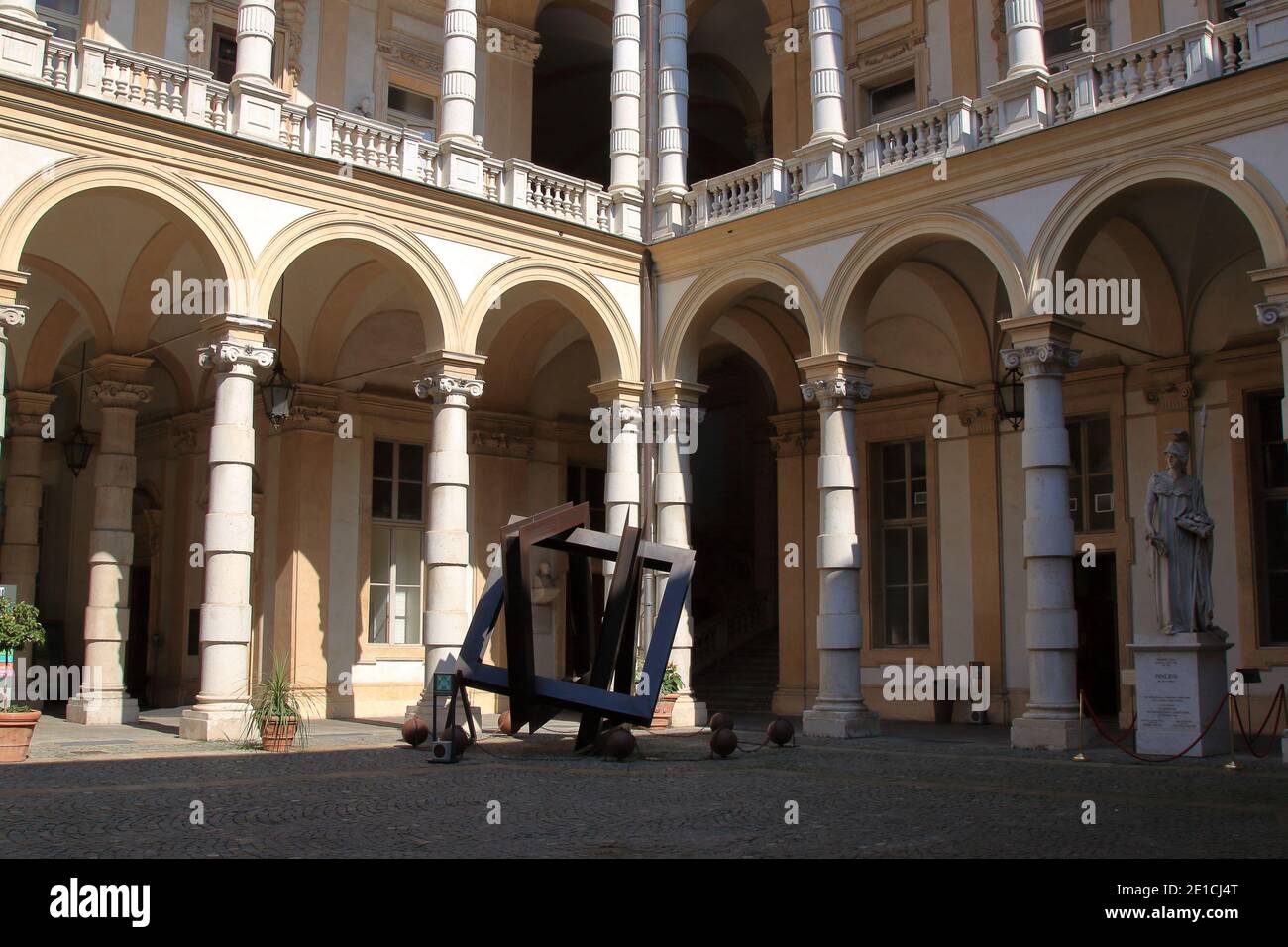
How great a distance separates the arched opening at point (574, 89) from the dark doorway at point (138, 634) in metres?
11.4

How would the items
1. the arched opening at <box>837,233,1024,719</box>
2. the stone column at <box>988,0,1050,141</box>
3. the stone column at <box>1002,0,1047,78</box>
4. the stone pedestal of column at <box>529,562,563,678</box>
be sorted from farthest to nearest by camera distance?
the stone pedestal of column at <box>529,562,563,678</box> → the arched opening at <box>837,233,1024,719</box> → the stone column at <box>1002,0,1047,78</box> → the stone column at <box>988,0,1050,141</box>

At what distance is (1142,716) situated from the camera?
520 inches

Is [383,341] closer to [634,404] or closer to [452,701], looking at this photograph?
[634,404]

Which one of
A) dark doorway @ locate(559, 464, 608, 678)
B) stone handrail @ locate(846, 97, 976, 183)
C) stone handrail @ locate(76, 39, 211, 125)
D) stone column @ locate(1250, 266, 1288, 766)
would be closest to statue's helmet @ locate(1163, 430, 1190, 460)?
stone column @ locate(1250, 266, 1288, 766)

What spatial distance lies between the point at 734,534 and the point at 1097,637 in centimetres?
1011

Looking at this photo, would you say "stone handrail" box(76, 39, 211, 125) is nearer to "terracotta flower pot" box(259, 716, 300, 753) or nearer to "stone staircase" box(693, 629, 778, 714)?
"terracotta flower pot" box(259, 716, 300, 753)

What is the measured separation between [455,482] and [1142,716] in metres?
8.52

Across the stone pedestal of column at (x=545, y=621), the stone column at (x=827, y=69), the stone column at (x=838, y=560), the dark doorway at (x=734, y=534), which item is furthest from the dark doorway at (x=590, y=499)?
the stone column at (x=827, y=69)

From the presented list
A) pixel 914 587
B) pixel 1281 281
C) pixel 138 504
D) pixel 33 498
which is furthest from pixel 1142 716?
pixel 138 504

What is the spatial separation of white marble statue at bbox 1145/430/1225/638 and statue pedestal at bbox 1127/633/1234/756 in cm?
22

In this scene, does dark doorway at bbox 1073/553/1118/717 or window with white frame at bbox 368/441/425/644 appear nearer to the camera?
dark doorway at bbox 1073/553/1118/717

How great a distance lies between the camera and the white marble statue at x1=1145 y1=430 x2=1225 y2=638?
1316cm

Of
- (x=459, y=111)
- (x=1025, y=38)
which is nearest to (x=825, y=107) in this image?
(x=1025, y=38)
